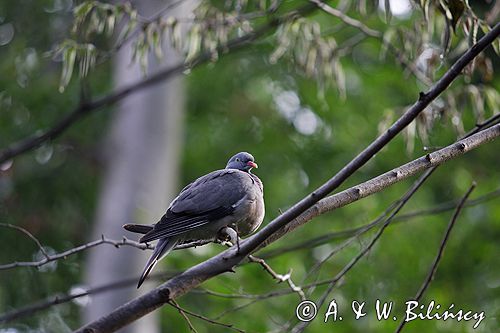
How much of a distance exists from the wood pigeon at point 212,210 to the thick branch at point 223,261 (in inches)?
29.6

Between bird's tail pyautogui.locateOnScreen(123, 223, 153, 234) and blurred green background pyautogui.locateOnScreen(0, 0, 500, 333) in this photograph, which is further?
blurred green background pyautogui.locateOnScreen(0, 0, 500, 333)

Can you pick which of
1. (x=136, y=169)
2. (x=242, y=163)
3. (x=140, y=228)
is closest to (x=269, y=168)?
(x=136, y=169)

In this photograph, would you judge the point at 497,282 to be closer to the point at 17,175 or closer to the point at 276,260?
the point at 276,260

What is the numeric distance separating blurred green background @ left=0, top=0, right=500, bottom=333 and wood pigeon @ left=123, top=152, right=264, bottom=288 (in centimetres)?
205

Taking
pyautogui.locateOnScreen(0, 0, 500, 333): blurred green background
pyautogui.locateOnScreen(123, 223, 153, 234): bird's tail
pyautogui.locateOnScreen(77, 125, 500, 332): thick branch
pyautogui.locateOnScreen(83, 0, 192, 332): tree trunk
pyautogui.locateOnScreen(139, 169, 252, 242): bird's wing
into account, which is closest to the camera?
pyautogui.locateOnScreen(77, 125, 500, 332): thick branch

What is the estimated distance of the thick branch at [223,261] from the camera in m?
2.15

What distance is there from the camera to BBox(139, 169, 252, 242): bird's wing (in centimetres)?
315

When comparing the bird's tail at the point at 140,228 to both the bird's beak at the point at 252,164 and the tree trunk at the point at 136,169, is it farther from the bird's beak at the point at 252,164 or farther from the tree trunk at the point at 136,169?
the tree trunk at the point at 136,169

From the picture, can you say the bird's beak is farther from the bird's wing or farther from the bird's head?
the bird's wing

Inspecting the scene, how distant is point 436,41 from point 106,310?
12.3 feet

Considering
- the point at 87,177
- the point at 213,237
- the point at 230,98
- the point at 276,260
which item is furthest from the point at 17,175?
the point at 213,237

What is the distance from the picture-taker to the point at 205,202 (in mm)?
3311

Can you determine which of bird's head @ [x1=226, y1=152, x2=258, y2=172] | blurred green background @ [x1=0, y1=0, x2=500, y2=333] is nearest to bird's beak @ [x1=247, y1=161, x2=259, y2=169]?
bird's head @ [x1=226, y1=152, x2=258, y2=172]

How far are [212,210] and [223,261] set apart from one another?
96 centimetres
